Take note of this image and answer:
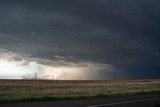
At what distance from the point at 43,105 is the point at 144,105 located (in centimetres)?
684

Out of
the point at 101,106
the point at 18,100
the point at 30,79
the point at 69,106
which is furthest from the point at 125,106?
the point at 30,79

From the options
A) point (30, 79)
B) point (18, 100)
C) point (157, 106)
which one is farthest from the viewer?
point (30, 79)

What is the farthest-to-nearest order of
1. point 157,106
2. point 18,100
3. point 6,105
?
point 18,100
point 157,106
point 6,105

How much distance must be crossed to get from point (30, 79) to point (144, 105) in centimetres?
4061

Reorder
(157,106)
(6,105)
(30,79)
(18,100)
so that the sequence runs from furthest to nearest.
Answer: (30,79)
(18,100)
(157,106)
(6,105)

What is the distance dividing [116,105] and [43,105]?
457 centimetres

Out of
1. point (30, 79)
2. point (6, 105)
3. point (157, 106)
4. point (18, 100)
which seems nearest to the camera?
point (6, 105)

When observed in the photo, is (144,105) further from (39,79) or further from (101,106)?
(39,79)

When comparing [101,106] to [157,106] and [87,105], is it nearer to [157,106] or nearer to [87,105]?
[87,105]

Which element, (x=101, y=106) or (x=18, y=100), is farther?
(x=18, y=100)

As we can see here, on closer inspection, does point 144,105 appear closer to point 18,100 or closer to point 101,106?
point 101,106

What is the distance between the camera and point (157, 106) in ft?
60.4

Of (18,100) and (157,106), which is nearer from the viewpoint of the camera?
(157,106)

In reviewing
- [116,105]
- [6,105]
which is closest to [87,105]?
[116,105]
